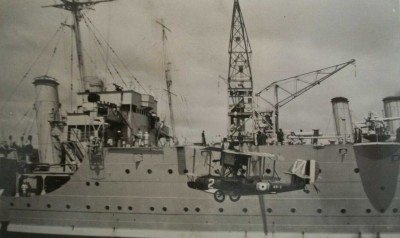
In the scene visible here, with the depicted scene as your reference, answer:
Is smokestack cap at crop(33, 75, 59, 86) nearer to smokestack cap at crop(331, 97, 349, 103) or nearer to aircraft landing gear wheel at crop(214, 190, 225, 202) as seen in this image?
aircraft landing gear wheel at crop(214, 190, 225, 202)

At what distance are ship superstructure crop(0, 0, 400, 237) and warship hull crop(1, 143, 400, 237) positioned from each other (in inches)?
1.4

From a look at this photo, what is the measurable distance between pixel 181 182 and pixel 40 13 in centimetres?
887

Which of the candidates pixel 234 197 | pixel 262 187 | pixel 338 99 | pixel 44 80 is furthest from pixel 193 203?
pixel 44 80

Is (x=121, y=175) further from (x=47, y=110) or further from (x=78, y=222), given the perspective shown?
(x=47, y=110)

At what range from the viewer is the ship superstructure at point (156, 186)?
1391 centimetres

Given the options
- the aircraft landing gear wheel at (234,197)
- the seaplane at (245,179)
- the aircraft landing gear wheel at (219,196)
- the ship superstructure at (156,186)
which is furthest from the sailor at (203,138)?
the aircraft landing gear wheel at (234,197)

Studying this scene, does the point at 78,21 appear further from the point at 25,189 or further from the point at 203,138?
the point at 203,138

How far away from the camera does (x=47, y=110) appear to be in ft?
60.4

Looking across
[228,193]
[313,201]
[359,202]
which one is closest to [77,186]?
[228,193]

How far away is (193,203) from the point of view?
48.3 ft

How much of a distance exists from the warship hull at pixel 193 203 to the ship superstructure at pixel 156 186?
0.04 m

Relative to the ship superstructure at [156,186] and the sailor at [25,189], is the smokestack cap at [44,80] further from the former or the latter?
the sailor at [25,189]

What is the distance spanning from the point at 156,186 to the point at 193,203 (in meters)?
1.63

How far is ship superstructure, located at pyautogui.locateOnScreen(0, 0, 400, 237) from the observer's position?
45.6 ft
